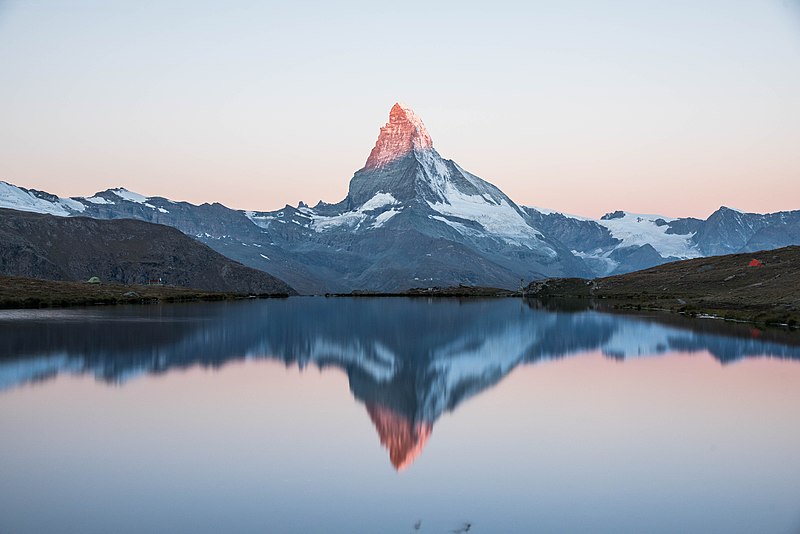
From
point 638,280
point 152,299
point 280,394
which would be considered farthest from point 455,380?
point 638,280

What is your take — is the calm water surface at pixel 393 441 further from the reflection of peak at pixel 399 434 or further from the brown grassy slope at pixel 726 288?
the brown grassy slope at pixel 726 288

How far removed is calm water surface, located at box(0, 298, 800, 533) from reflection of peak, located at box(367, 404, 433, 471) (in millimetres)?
151

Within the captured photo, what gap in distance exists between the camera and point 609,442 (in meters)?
27.5

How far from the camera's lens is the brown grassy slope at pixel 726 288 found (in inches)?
3748

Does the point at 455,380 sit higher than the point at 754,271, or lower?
lower

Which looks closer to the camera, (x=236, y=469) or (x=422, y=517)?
(x=422, y=517)

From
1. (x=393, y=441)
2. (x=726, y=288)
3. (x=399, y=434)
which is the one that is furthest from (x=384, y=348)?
(x=726, y=288)

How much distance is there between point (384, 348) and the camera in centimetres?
6234

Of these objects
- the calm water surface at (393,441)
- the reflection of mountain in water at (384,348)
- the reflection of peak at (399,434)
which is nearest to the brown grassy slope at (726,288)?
the reflection of mountain in water at (384,348)

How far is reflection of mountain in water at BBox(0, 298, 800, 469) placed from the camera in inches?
1540

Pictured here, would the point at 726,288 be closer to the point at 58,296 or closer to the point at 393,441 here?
the point at 393,441

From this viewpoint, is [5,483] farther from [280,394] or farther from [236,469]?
[280,394]

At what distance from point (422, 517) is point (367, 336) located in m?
55.9

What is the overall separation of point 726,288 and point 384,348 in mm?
91023
